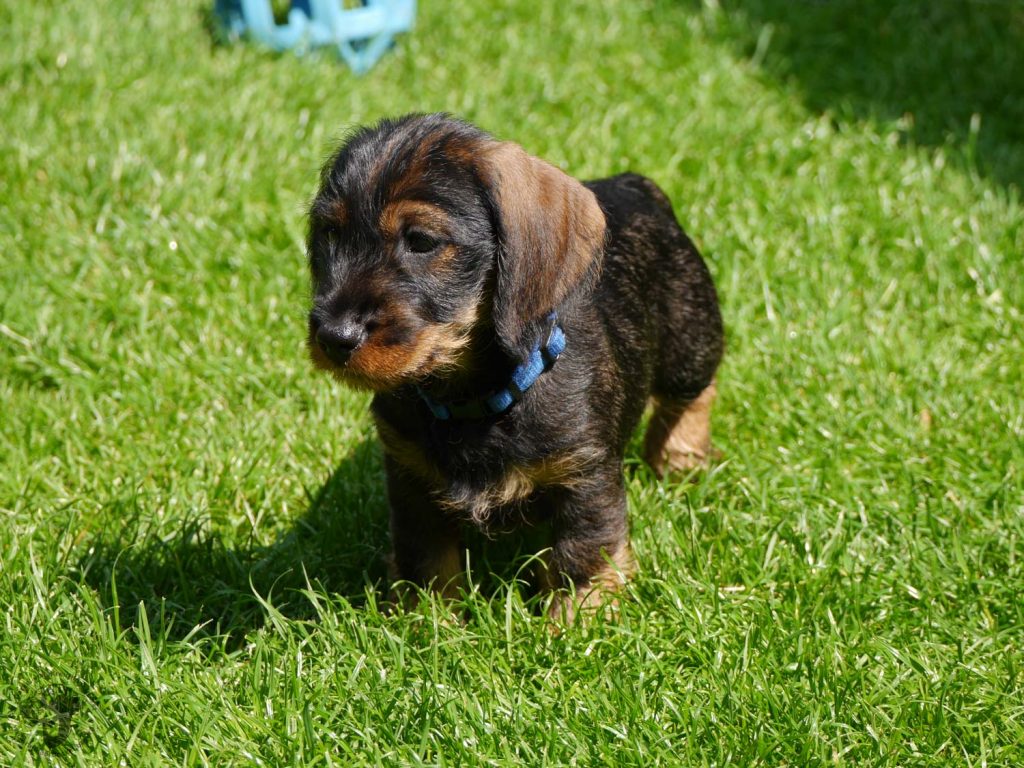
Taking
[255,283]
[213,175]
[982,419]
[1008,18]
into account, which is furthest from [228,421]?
[1008,18]

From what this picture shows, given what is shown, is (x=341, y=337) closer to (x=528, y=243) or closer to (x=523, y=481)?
(x=528, y=243)

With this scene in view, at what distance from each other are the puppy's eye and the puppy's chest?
Result: 22.1 inches

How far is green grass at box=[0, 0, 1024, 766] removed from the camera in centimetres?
314

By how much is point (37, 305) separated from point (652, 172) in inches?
108

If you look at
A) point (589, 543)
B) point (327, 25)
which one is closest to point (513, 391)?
point (589, 543)

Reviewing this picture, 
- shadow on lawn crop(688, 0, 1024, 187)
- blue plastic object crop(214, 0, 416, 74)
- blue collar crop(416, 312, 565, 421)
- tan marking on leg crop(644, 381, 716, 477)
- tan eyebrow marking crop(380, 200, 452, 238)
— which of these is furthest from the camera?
blue plastic object crop(214, 0, 416, 74)

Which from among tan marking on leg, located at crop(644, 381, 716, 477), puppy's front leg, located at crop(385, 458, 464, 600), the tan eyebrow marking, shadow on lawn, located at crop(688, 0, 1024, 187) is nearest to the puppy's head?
the tan eyebrow marking

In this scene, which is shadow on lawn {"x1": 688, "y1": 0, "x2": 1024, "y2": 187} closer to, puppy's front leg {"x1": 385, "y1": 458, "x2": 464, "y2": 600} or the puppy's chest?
the puppy's chest

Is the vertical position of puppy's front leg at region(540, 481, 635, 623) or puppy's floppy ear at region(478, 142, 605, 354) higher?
puppy's floppy ear at region(478, 142, 605, 354)

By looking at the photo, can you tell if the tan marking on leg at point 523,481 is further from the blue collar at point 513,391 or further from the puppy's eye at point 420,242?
the puppy's eye at point 420,242

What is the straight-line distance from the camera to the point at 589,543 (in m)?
3.56

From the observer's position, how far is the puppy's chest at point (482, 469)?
340 cm

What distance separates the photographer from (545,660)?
11.1ft

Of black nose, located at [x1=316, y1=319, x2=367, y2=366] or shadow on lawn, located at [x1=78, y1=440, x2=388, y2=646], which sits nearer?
black nose, located at [x1=316, y1=319, x2=367, y2=366]
